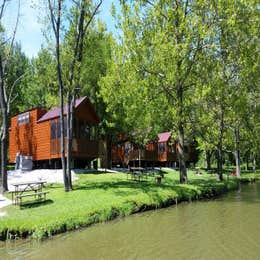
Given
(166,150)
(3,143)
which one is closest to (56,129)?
(3,143)

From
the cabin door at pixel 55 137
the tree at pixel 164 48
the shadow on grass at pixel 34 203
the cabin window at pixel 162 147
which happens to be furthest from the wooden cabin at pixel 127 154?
the shadow on grass at pixel 34 203

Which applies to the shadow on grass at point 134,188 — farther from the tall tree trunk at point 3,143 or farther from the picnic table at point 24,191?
the tall tree trunk at point 3,143

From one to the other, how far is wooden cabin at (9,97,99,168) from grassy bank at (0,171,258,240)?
287 inches

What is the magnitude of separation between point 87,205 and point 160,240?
4699mm

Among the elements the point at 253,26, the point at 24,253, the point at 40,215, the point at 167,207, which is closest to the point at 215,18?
the point at 253,26

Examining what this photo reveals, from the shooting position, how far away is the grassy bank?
10.1m

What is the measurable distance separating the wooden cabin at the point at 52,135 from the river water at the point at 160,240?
14.0 meters

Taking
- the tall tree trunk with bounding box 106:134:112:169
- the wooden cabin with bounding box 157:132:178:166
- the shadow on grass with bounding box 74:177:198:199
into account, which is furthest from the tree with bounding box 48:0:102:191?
the wooden cabin with bounding box 157:132:178:166

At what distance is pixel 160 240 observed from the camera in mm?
8750

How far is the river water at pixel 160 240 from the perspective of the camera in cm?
764

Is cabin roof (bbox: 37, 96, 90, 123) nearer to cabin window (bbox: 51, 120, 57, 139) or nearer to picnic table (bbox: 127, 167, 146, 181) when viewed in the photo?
cabin window (bbox: 51, 120, 57, 139)

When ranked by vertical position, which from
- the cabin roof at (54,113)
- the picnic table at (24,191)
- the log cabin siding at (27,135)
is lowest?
the picnic table at (24,191)

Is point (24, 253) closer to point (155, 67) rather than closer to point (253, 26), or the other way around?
point (155, 67)

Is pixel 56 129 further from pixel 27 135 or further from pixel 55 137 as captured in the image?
pixel 27 135
